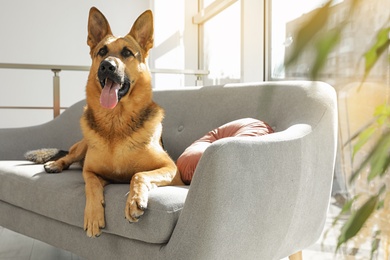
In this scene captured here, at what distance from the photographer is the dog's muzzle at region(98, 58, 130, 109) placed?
2229mm

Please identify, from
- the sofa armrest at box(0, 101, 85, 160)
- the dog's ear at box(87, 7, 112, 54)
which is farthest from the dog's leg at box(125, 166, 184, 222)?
the sofa armrest at box(0, 101, 85, 160)

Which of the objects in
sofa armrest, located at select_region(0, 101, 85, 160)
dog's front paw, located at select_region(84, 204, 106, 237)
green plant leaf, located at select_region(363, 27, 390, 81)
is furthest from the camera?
sofa armrest, located at select_region(0, 101, 85, 160)

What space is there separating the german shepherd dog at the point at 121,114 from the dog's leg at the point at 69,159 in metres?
0.33

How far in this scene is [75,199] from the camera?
2098 millimetres

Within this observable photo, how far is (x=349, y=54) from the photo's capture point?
0.96ft

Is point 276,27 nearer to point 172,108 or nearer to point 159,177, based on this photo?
point 172,108

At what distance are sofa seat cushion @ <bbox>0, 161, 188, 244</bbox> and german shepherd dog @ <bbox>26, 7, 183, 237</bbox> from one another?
4.4 inches

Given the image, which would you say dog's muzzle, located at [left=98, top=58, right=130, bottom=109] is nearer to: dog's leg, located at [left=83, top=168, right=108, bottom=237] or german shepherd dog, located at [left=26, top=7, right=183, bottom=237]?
german shepherd dog, located at [left=26, top=7, right=183, bottom=237]

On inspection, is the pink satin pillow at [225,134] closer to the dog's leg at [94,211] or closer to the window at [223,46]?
the dog's leg at [94,211]

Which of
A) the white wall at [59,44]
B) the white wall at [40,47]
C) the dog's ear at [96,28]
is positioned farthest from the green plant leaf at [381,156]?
the white wall at [40,47]

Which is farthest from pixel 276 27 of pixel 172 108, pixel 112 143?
pixel 112 143

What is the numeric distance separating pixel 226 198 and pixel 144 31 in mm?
1120

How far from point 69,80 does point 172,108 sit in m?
3.80

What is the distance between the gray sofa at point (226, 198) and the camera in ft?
5.56
